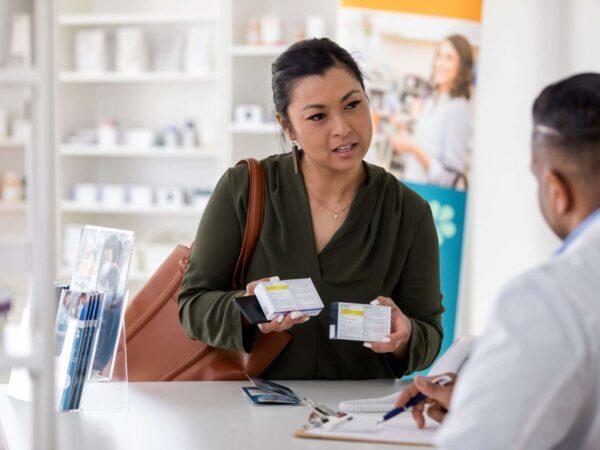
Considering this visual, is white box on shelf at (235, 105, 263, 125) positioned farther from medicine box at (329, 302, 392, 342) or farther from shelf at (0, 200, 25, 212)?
medicine box at (329, 302, 392, 342)

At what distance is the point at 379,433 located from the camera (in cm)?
174

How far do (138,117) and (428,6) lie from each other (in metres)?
2.55

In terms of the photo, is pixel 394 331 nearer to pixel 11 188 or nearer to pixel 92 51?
pixel 11 188

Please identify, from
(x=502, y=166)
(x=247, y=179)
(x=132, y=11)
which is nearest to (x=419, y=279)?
(x=247, y=179)

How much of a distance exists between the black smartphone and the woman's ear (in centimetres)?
84

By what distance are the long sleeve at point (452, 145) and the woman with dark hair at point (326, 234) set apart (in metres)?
2.18

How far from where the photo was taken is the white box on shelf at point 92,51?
19.8ft

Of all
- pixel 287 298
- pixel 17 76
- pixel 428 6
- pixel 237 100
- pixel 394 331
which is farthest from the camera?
pixel 237 100

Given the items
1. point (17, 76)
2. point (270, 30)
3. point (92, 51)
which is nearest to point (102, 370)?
point (17, 76)

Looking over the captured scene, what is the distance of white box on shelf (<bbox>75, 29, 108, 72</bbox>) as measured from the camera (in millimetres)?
6043

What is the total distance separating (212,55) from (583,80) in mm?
4630

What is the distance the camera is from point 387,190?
2.45 meters

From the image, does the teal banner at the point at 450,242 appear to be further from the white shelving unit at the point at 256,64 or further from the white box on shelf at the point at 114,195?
the white box on shelf at the point at 114,195

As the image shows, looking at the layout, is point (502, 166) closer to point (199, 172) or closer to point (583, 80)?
point (199, 172)
